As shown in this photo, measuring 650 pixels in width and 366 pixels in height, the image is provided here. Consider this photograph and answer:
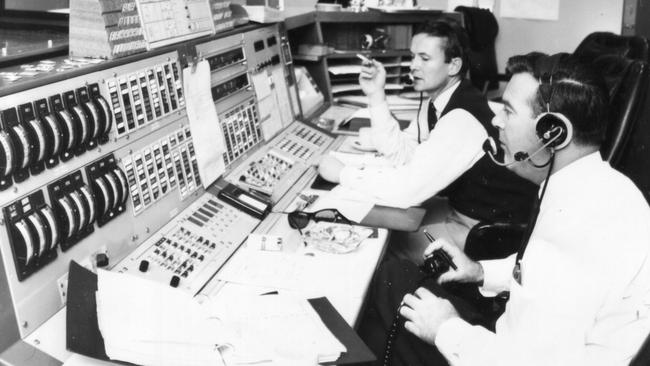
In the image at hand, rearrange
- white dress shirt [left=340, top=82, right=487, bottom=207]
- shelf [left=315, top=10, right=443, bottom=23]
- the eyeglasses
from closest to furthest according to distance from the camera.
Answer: the eyeglasses
white dress shirt [left=340, top=82, right=487, bottom=207]
shelf [left=315, top=10, right=443, bottom=23]

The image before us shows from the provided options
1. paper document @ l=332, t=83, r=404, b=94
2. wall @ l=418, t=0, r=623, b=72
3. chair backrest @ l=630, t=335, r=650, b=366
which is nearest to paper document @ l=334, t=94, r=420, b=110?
paper document @ l=332, t=83, r=404, b=94

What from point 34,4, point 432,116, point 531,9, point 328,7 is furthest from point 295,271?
point 531,9

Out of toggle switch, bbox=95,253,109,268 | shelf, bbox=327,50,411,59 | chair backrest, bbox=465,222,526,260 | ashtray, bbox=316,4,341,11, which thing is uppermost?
ashtray, bbox=316,4,341,11

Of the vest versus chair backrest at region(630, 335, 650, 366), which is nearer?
chair backrest at region(630, 335, 650, 366)

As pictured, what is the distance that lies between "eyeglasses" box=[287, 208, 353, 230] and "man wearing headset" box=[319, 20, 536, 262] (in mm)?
247

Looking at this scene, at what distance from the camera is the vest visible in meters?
2.12

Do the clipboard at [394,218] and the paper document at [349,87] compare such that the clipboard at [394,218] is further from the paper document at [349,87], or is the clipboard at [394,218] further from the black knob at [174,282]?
the paper document at [349,87]

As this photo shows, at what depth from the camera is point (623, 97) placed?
1.75 meters

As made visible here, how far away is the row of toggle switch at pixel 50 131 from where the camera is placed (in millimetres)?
1067

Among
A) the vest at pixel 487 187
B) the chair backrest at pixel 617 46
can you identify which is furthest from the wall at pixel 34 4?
the chair backrest at pixel 617 46

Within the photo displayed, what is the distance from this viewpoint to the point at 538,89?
4.16 feet

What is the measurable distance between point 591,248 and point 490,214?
1187 mm

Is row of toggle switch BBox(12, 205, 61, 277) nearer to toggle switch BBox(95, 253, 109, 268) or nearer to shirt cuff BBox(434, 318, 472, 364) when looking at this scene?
toggle switch BBox(95, 253, 109, 268)

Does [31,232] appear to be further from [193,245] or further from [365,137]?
[365,137]
